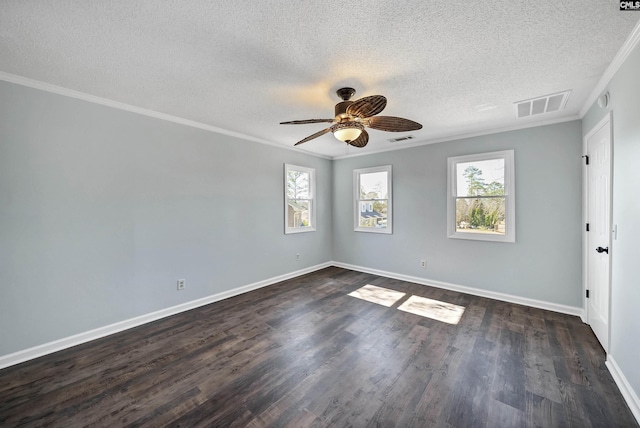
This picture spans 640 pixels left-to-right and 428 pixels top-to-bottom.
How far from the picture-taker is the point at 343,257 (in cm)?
575

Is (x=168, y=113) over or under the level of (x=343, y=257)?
over

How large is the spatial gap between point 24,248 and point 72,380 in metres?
1.30

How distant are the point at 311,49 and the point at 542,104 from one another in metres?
2.78

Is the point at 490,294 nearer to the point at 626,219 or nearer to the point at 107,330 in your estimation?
the point at 626,219

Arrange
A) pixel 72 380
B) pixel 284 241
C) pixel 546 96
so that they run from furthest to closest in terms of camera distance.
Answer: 1. pixel 284 241
2. pixel 546 96
3. pixel 72 380

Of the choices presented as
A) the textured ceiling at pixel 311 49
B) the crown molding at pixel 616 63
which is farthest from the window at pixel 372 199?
the crown molding at pixel 616 63

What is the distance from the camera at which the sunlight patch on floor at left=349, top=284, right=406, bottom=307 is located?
3.77m

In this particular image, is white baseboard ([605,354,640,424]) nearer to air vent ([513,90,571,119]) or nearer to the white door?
the white door

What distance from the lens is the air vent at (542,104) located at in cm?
270

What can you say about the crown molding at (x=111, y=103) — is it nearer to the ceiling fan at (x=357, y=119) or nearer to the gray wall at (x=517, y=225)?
the ceiling fan at (x=357, y=119)

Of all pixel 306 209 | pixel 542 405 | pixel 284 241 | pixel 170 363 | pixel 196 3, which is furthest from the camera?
pixel 306 209

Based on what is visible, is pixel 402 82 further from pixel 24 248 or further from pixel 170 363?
pixel 24 248

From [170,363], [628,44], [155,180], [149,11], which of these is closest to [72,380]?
[170,363]

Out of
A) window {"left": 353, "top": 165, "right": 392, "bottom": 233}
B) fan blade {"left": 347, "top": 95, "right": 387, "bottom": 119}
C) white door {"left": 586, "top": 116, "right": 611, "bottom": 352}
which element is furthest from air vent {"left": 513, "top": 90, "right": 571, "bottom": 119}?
window {"left": 353, "top": 165, "right": 392, "bottom": 233}
